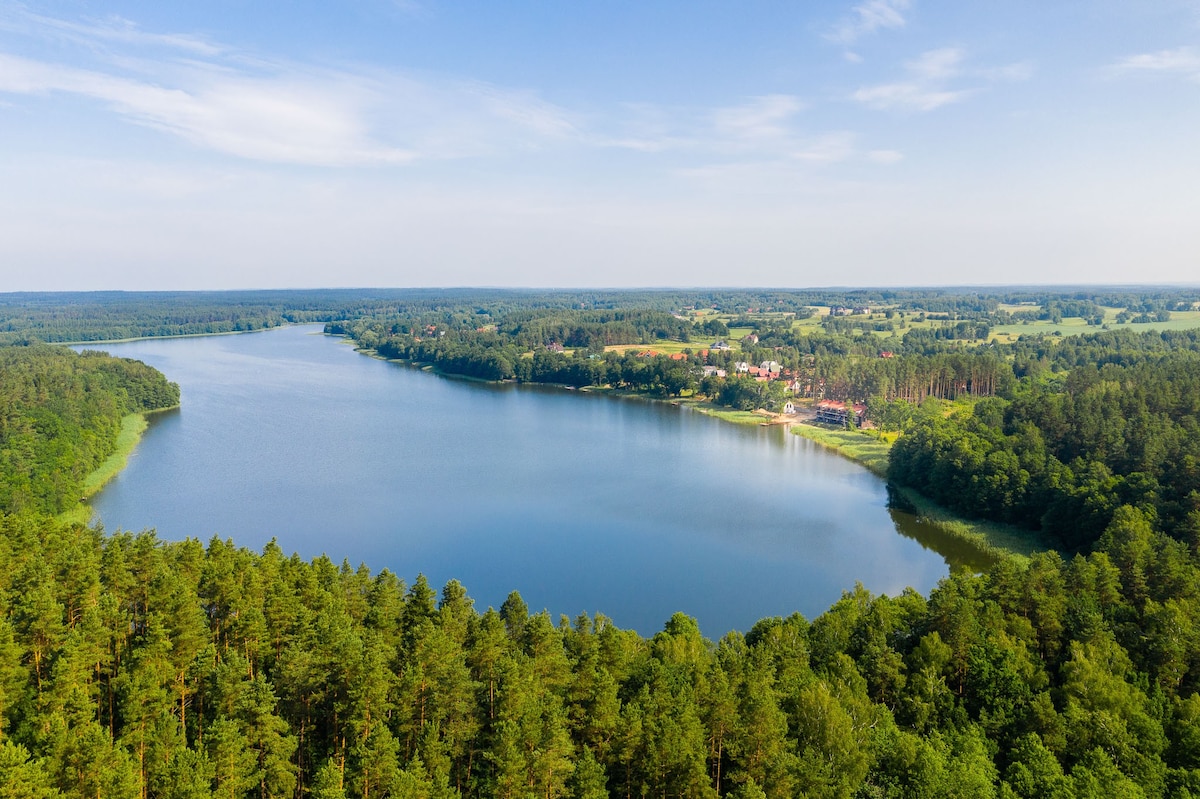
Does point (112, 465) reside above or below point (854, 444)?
above

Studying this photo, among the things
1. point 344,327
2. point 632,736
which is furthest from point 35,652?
point 344,327

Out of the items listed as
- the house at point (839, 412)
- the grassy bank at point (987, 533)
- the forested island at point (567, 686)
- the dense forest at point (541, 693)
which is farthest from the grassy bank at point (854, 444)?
the dense forest at point (541, 693)

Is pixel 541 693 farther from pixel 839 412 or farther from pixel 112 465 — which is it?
pixel 839 412

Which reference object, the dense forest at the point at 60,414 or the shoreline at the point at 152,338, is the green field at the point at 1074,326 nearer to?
the dense forest at the point at 60,414

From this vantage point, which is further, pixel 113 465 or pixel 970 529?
pixel 113 465

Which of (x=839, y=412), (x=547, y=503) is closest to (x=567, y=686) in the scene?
(x=547, y=503)

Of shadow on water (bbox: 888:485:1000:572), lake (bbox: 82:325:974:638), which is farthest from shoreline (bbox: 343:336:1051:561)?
lake (bbox: 82:325:974:638)

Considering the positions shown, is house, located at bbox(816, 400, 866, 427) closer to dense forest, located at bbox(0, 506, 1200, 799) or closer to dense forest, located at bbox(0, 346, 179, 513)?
dense forest, located at bbox(0, 506, 1200, 799)
